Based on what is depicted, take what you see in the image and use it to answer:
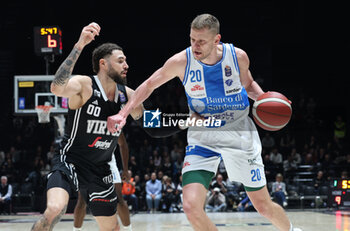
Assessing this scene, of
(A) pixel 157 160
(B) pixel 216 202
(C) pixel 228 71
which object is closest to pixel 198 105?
(C) pixel 228 71

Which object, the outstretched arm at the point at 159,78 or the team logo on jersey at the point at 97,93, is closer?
the outstretched arm at the point at 159,78

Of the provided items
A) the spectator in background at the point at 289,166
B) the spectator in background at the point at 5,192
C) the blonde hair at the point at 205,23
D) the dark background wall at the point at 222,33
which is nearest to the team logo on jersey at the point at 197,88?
the blonde hair at the point at 205,23

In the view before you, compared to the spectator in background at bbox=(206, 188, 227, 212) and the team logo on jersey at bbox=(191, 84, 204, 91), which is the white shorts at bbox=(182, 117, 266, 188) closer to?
the team logo on jersey at bbox=(191, 84, 204, 91)

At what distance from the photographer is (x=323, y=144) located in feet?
54.9

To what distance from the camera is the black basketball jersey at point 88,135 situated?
13.2ft

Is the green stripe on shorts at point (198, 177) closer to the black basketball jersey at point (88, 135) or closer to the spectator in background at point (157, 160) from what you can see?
the black basketball jersey at point (88, 135)

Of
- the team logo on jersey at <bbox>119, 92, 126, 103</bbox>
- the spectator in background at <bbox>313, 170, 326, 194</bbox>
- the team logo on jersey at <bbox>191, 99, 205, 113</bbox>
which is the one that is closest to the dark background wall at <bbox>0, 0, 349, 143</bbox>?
the spectator in background at <bbox>313, 170, 326, 194</bbox>

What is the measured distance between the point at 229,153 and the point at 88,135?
4.04 ft

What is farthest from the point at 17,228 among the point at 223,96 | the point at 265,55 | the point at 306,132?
the point at 265,55

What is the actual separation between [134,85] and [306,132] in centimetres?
680

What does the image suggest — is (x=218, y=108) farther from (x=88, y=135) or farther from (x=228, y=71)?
(x=88, y=135)

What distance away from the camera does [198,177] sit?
3742 mm

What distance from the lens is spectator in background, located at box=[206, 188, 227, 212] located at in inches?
499

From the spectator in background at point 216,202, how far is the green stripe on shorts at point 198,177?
8.97 m
